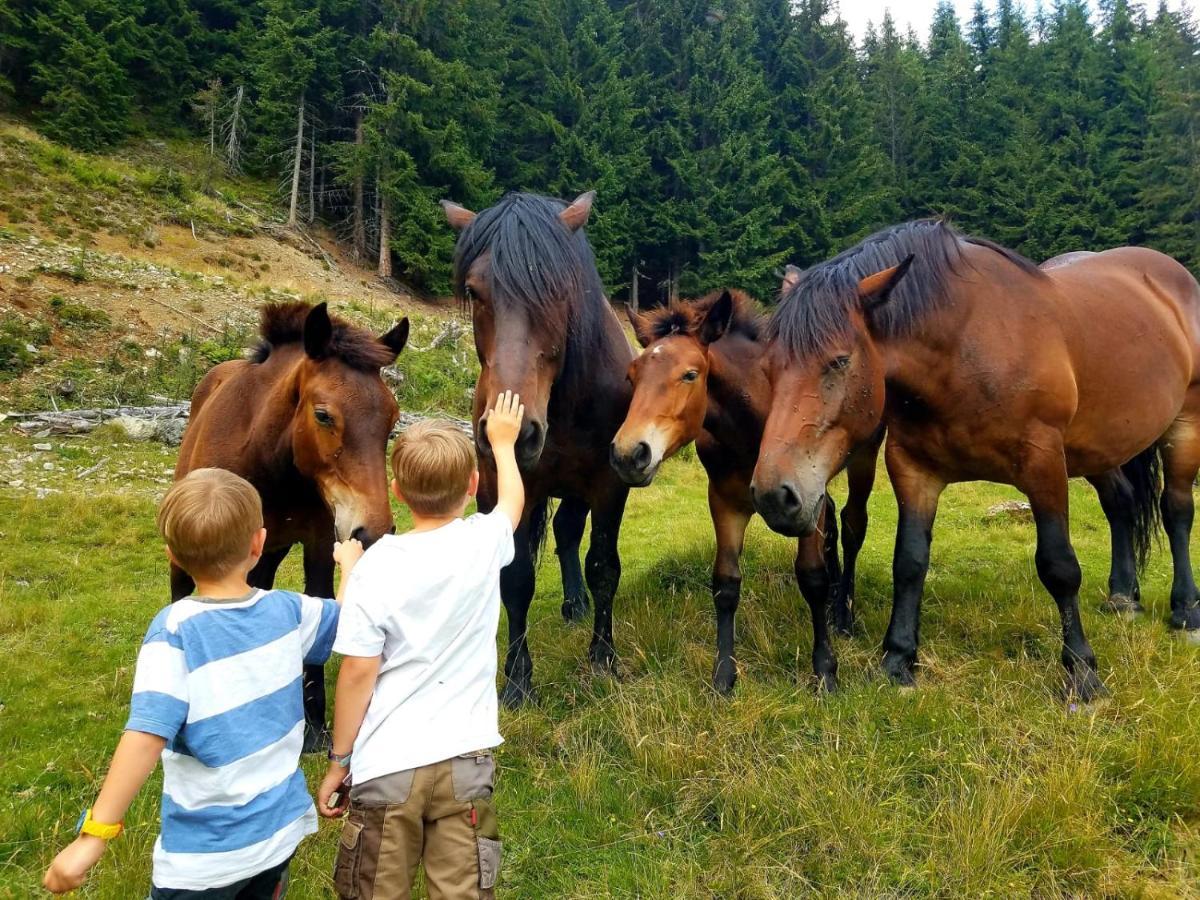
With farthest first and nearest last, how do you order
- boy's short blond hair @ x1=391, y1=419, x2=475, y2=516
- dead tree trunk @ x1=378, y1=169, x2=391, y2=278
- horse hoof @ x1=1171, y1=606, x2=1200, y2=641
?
dead tree trunk @ x1=378, y1=169, x2=391, y2=278 → horse hoof @ x1=1171, y1=606, x2=1200, y2=641 → boy's short blond hair @ x1=391, y1=419, x2=475, y2=516

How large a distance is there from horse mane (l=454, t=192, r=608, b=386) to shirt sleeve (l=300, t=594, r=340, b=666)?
186 centimetres

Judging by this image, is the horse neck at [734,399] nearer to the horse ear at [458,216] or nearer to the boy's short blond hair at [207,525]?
the horse ear at [458,216]

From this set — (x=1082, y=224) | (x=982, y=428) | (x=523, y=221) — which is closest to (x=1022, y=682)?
(x=982, y=428)

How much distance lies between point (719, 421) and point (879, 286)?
123 centimetres

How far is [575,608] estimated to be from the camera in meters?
6.12

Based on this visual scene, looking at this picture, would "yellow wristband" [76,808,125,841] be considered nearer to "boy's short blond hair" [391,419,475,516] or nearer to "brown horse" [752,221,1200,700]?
"boy's short blond hair" [391,419,475,516]

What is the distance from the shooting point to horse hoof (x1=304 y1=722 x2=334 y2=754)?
11.4 feet

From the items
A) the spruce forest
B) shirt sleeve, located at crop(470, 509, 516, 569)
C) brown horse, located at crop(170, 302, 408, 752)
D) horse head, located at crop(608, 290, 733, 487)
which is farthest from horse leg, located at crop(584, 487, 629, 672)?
the spruce forest

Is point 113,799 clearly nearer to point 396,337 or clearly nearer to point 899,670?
point 396,337

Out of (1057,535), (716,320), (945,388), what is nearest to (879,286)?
(945,388)

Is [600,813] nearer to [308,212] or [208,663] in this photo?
[208,663]

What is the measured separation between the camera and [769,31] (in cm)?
3734

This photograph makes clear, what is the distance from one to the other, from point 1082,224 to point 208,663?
3880 cm

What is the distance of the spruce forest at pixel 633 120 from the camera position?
26.9 metres
